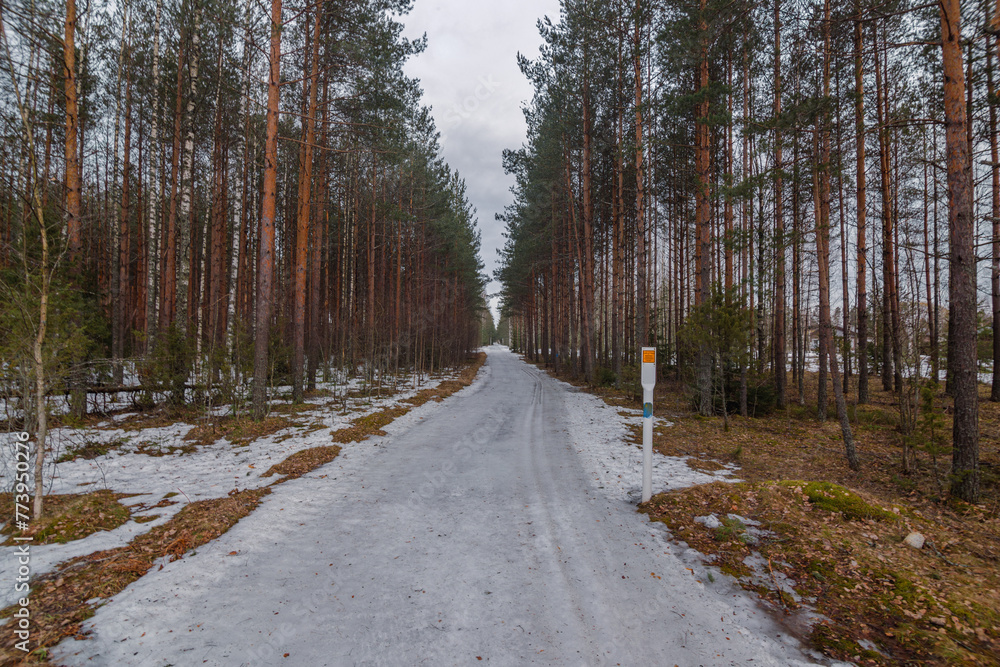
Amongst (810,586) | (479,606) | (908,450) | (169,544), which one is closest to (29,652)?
(169,544)

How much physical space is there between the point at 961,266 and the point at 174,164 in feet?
59.9

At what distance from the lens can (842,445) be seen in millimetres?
8258

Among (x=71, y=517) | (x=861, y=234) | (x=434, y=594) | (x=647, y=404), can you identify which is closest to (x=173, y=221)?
(x=71, y=517)

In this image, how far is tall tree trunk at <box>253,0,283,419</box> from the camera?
928cm

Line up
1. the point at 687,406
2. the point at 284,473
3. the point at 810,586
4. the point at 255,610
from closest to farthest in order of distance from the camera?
the point at 255,610, the point at 810,586, the point at 284,473, the point at 687,406

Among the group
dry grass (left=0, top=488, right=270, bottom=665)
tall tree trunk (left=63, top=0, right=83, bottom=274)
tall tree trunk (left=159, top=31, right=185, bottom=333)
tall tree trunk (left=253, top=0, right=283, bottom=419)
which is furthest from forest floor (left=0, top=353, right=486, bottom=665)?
tall tree trunk (left=159, top=31, right=185, bottom=333)

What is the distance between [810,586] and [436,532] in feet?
10.9

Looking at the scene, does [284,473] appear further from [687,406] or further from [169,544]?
[687,406]

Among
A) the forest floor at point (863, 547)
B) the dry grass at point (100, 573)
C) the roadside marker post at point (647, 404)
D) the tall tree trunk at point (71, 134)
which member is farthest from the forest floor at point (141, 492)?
the forest floor at point (863, 547)

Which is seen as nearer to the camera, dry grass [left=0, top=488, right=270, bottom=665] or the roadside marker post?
dry grass [left=0, top=488, right=270, bottom=665]

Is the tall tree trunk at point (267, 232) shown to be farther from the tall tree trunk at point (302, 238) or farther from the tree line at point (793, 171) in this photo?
the tree line at point (793, 171)

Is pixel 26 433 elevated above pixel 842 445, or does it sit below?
above

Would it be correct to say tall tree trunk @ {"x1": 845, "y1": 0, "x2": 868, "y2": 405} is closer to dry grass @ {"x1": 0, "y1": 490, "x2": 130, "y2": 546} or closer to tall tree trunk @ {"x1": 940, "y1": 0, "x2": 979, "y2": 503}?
tall tree trunk @ {"x1": 940, "y1": 0, "x2": 979, "y2": 503}

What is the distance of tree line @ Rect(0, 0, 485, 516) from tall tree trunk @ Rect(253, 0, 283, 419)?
0.14 feet
